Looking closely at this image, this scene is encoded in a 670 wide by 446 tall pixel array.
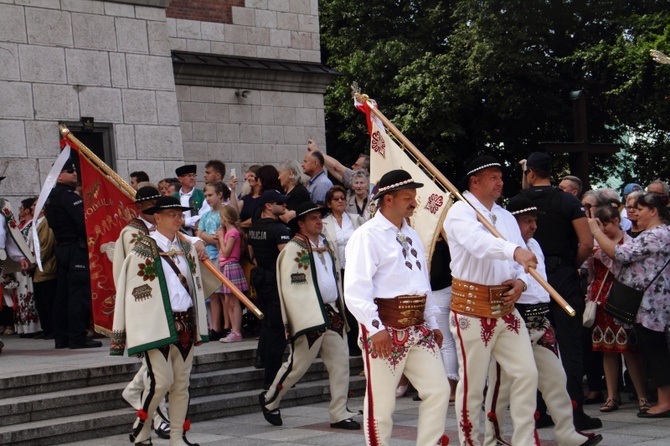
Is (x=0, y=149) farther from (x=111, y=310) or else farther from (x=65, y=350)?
(x=111, y=310)

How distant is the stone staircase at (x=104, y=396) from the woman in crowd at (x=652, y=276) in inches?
121

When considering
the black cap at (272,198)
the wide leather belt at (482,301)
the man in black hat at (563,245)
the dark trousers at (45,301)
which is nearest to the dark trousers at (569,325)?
the man in black hat at (563,245)

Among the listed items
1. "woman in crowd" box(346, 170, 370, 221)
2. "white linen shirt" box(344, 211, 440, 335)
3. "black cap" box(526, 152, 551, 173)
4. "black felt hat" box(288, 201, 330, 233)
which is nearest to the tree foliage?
"woman in crowd" box(346, 170, 370, 221)

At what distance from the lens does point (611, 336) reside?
32.6 ft

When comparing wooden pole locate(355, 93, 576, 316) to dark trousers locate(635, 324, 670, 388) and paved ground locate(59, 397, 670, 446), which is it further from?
dark trousers locate(635, 324, 670, 388)

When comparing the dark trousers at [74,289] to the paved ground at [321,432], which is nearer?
the paved ground at [321,432]

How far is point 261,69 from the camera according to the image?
1891 centimetres

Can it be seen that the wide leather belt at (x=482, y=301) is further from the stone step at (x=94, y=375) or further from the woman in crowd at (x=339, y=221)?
the stone step at (x=94, y=375)

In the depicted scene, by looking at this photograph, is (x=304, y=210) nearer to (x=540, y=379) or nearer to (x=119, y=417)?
(x=119, y=417)

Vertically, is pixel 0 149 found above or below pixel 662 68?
below

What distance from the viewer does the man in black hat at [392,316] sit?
655 centimetres

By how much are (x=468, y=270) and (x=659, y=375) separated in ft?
9.72

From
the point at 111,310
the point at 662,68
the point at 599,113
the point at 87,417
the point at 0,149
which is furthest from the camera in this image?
the point at 599,113

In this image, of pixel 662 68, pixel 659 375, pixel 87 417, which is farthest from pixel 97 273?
pixel 662 68
